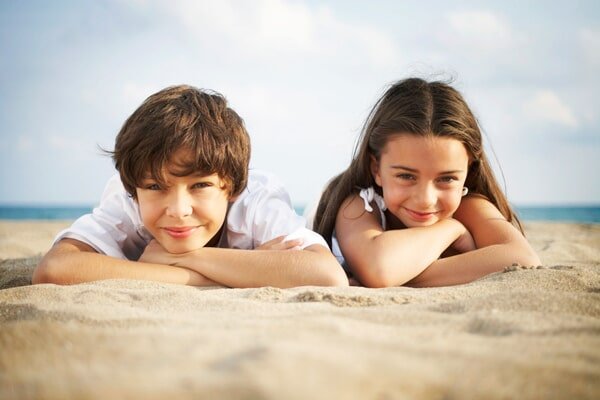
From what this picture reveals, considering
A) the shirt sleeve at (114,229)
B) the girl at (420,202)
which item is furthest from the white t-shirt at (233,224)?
the girl at (420,202)

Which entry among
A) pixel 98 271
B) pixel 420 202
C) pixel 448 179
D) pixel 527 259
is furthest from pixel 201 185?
pixel 527 259

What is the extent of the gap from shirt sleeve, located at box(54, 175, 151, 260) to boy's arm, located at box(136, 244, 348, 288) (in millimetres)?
405

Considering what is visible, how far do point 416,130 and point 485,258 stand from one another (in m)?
0.80

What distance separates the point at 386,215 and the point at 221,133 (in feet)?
4.13

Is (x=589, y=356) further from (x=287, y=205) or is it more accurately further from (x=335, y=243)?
(x=335, y=243)

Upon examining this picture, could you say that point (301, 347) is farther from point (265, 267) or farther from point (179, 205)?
point (179, 205)

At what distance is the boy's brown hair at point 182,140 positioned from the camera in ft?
8.19

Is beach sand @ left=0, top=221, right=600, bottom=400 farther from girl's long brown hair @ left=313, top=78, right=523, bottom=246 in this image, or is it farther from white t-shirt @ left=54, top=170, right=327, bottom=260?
girl's long brown hair @ left=313, top=78, right=523, bottom=246

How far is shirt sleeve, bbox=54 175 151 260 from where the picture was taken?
108 inches

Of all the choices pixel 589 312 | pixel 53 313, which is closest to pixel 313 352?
pixel 53 313

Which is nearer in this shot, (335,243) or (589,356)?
(589,356)

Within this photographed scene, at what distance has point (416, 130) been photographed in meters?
2.94

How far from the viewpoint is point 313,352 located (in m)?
1.11

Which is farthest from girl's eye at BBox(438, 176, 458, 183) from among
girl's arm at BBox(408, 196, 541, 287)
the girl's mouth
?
girl's arm at BBox(408, 196, 541, 287)
